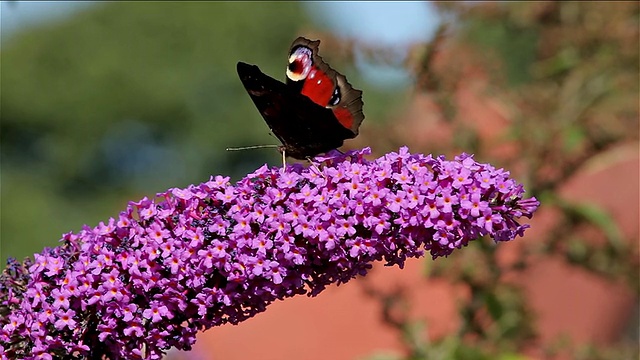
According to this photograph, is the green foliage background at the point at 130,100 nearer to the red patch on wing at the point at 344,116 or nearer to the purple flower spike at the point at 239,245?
the red patch on wing at the point at 344,116

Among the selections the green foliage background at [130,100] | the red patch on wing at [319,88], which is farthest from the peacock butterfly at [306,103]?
the green foliage background at [130,100]

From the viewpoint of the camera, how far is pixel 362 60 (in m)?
4.05

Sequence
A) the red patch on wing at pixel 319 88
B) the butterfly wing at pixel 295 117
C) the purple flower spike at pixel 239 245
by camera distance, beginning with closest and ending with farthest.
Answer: the purple flower spike at pixel 239 245 → the butterfly wing at pixel 295 117 → the red patch on wing at pixel 319 88

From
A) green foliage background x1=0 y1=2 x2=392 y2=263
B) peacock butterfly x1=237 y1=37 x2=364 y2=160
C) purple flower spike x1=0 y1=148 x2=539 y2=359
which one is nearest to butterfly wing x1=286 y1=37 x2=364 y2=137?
peacock butterfly x1=237 y1=37 x2=364 y2=160

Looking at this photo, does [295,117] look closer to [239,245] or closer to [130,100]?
[239,245]

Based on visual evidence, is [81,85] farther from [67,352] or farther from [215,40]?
[67,352]

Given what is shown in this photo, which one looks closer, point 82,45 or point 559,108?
point 559,108

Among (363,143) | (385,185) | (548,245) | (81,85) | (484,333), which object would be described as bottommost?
(385,185)

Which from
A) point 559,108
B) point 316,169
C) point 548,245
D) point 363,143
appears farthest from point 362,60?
point 316,169

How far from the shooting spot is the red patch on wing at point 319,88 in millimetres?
2586

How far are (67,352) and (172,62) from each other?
87.2 feet

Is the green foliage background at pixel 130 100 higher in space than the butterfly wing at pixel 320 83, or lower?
higher

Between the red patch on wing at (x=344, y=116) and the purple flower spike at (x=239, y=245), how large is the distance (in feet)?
1.13

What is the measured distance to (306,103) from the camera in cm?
245
